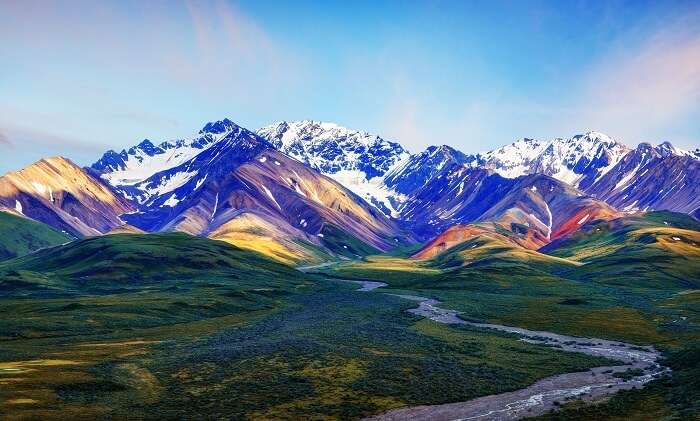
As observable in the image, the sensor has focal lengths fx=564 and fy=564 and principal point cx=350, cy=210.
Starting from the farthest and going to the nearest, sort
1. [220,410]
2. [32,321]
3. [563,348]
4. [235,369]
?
[32,321]
[563,348]
[235,369]
[220,410]

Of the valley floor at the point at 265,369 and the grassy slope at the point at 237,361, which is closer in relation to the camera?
the valley floor at the point at 265,369

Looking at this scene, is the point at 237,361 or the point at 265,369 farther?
the point at 237,361

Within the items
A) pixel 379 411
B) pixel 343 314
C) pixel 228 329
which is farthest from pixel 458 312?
pixel 379 411

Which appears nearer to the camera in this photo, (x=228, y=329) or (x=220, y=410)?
(x=220, y=410)

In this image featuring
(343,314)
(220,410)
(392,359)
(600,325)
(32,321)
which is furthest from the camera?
(343,314)

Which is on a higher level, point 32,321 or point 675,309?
point 675,309

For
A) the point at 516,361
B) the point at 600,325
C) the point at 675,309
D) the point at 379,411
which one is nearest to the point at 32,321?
the point at 379,411

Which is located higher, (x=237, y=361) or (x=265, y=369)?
(x=265, y=369)

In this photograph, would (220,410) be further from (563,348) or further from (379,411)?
(563,348)

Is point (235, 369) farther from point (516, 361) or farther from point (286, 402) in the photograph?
point (516, 361)

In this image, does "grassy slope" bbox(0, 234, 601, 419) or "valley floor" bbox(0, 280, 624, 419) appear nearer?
"valley floor" bbox(0, 280, 624, 419)
